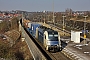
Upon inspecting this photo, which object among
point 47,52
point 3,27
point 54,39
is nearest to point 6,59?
point 47,52

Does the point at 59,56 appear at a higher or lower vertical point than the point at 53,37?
lower

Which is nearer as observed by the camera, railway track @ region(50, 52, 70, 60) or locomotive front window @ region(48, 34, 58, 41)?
railway track @ region(50, 52, 70, 60)

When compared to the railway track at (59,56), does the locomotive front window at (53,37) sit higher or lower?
higher

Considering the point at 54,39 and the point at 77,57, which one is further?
the point at 54,39

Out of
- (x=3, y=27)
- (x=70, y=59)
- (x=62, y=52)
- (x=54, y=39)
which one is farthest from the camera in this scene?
(x=3, y=27)

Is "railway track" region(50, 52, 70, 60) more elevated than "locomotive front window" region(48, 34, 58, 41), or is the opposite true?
"locomotive front window" region(48, 34, 58, 41)

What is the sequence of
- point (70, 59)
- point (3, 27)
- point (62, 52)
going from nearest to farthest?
point (70, 59)
point (62, 52)
point (3, 27)

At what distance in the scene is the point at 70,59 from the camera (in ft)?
81.1

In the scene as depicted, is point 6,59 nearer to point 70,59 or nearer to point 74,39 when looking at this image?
point 70,59

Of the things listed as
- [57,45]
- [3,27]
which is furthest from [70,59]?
[3,27]

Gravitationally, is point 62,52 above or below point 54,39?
below

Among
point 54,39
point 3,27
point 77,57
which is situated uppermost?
point 54,39

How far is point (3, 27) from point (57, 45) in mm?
80780

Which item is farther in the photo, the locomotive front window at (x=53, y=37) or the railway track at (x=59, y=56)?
the locomotive front window at (x=53, y=37)
